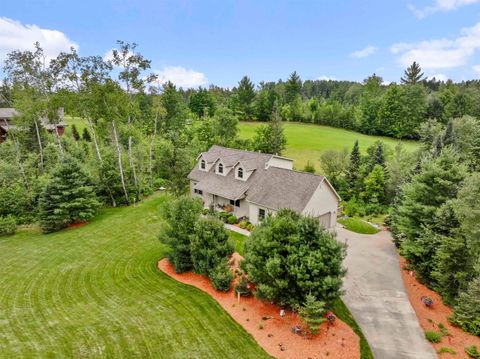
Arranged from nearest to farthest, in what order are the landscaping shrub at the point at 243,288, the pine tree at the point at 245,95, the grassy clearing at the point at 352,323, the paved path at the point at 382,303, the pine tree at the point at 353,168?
the grassy clearing at the point at 352,323
the paved path at the point at 382,303
the landscaping shrub at the point at 243,288
the pine tree at the point at 353,168
the pine tree at the point at 245,95

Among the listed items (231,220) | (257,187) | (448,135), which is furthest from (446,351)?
(448,135)

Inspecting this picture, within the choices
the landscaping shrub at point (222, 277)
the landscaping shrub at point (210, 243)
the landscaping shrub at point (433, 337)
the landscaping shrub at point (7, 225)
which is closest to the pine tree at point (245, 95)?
the landscaping shrub at point (7, 225)

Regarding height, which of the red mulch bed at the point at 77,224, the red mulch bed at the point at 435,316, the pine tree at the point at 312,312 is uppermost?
the pine tree at the point at 312,312

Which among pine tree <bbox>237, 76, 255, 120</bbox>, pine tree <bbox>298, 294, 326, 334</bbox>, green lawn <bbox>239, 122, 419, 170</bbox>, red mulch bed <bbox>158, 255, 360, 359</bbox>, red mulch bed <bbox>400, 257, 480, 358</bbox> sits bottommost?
red mulch bed <bbox>400, 257, 480, 358</bbox>

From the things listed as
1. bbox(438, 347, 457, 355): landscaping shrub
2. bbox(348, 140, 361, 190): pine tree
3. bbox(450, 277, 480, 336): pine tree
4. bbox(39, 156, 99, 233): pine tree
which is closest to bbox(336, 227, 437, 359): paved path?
bbox(438, 347, 457, 355): landscaping shrub

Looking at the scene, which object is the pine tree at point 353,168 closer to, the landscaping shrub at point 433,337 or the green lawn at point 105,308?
the landscaping shrub at point 433,337

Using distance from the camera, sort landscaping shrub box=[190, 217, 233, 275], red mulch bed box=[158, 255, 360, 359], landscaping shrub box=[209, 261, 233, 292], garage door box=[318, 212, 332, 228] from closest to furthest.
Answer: red mulch bed box=[158, 255, 360, 359]
landscaping shrub box=[209, 261, 233, 292]
landscaping shrub box=[190, 217, 233, 275]
garage door box=[318, 212, 332, 228]

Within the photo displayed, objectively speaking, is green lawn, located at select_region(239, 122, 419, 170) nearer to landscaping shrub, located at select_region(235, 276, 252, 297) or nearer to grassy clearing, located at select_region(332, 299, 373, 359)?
grassy clearing, located at select_region(332, 299, 373, 359)

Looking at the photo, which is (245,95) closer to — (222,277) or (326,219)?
(326,219)
